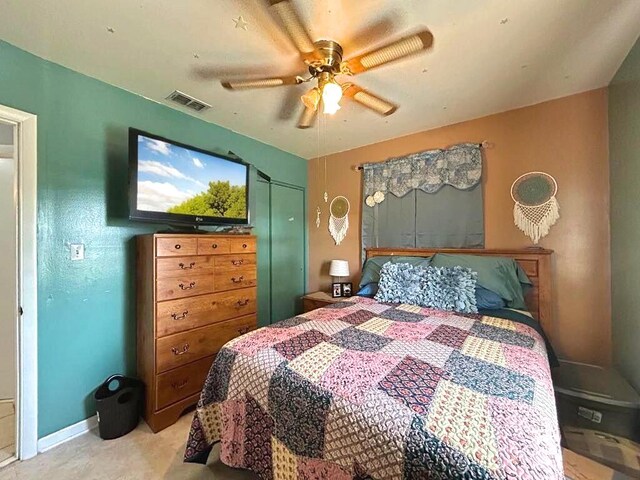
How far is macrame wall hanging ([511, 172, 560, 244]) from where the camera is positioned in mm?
2301

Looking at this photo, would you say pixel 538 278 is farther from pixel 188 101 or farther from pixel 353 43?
pixel 188 101

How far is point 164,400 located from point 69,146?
1881 millimetres

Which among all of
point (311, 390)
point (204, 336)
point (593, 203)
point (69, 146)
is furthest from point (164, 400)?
point (593, 203)

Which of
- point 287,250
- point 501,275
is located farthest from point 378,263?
point 287,250

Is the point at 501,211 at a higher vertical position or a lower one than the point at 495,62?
lower

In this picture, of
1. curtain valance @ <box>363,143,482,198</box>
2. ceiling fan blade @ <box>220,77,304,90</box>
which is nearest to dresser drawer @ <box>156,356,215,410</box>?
ceiling fan blade @ <box>220,77,304,90</box>

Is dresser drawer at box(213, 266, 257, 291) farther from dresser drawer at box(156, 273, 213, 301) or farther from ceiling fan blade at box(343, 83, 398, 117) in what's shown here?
ceiling fan blade at box(343, 83, 398, 117)

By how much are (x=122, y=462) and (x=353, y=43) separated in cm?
283

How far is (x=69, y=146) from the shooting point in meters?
1.86

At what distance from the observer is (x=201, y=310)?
7.04ft

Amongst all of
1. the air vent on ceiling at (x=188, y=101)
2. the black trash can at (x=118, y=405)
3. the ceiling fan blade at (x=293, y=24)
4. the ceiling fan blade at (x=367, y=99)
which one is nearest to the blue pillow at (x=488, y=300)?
the ceiling fan blade at (x=367, y=99)

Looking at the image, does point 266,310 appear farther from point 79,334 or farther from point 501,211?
point 501,211

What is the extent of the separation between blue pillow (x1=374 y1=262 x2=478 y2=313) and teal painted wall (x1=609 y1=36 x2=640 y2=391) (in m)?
0.88

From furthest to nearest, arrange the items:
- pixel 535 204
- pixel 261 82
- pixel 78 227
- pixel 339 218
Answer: pixel 339 218 → pixel 535 204 → pixel 78 227 → pixel 261 82
